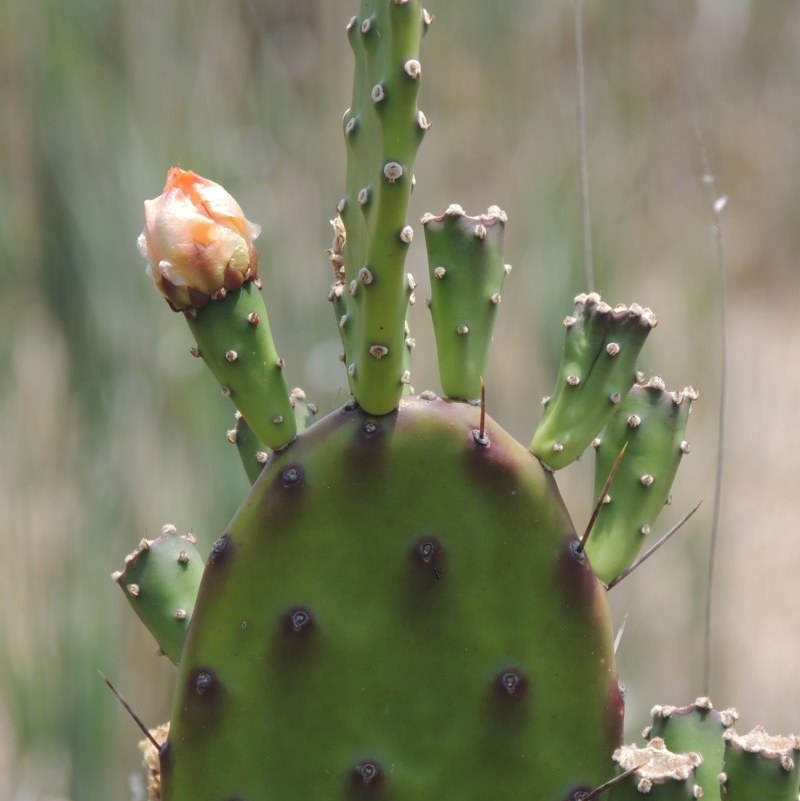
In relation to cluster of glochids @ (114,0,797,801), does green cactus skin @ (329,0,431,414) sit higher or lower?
higher

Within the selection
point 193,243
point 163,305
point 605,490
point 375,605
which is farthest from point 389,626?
point 163,305

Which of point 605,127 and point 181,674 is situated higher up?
point 605,127

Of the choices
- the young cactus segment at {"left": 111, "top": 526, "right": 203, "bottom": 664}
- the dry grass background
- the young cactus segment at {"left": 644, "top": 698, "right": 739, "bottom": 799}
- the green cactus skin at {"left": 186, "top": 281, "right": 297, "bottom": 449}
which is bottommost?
the young cactus segment at {"left": 644, "top": 698, "right": 739, "bottom": 799}

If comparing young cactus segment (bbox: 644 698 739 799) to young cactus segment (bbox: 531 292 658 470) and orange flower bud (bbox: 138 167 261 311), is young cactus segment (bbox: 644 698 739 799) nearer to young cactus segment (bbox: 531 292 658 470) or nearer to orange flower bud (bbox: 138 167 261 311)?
young cactus segment (bbox: 531 292 658 470)

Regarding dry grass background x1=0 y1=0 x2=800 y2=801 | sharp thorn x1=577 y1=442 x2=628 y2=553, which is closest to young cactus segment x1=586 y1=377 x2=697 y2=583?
sharp thorn x1=577 y1=442 x2=628 y2=553

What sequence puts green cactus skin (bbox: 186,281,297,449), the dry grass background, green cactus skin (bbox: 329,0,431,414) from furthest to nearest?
the dry grass background, green cactus skin (bbox: 186,281,297,449), green cactus skin (bbox: 329,0,431,414)

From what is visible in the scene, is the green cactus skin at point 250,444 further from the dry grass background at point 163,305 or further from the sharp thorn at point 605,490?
the dry grass background at point 163,305

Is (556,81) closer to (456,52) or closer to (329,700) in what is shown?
(456,52)

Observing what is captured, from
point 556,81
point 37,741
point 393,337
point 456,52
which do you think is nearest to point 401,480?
point 393,337
